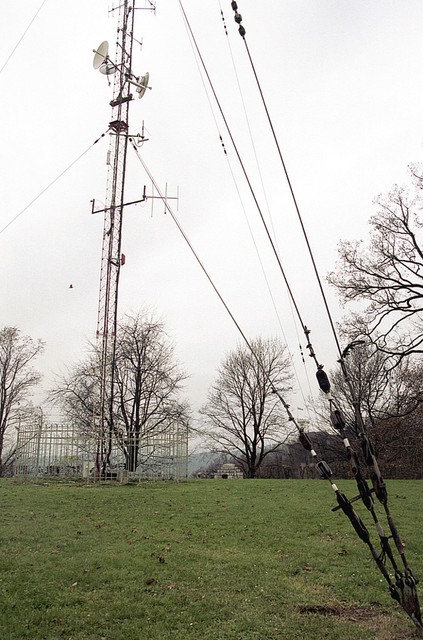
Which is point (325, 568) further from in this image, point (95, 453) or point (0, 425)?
point (0, 425)

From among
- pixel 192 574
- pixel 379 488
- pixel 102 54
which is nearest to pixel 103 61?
pixel 102 54

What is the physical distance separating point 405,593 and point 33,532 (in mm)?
7087

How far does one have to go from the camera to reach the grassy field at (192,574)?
223 inches

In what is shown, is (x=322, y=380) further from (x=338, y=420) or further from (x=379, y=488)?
(x=379, y=488)

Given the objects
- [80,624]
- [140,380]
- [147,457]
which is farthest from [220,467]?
[80,624]

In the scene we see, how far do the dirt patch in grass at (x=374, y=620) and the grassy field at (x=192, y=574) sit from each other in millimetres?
13

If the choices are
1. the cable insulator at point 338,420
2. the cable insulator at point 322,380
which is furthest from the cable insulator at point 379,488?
the cable insulator at point 322,380

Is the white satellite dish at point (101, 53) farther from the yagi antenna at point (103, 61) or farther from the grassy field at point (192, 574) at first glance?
the grassy field at point (192, 574)

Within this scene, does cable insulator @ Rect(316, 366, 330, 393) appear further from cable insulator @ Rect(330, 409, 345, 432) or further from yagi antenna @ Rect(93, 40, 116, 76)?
yagi antenna @ Rect(93, 40, 116, 76)

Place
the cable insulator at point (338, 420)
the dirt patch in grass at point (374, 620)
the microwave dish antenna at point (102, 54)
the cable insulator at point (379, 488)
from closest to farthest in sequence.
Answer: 1. the cable insulator at point (379, 488)
2. the cable insulator at point (338, 420)
3. the dirt patch in grass at point (374, 620)
4. the microwave dish antenna at point (102, 54)

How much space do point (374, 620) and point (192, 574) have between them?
2.48 m

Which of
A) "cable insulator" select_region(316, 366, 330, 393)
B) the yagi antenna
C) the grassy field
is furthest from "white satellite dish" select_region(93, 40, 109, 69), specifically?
"cable insulator" select_region(316, 366, 330, 393)

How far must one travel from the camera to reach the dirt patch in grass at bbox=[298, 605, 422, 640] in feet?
17.8

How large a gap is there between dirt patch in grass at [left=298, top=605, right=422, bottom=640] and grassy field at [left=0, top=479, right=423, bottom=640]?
0.04 ft
